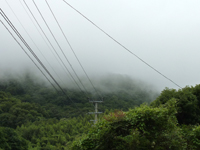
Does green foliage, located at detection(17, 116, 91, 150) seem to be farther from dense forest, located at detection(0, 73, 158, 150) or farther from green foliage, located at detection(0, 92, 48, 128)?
green foliage, located at detection(0, 92, 48, 128)

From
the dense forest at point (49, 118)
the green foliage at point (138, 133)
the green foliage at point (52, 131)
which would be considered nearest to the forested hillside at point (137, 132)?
the green foliage at point (138, 133)

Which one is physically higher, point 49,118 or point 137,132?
point 49,118

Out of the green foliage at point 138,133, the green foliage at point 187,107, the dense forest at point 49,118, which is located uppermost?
the dense forest at point 49,118

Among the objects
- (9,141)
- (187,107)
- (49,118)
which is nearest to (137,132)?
(187,107)

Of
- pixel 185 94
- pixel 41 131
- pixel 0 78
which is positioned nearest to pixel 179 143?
pixel 185 94

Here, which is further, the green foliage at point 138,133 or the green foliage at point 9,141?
the green foliage at point 9,141

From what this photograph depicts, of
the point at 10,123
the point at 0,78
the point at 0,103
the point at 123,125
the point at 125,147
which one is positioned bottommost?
the point at 125,147

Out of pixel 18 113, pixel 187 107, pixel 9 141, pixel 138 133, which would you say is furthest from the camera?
pixel 18 113

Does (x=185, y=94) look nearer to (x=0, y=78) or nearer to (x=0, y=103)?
(x=0, y=103)

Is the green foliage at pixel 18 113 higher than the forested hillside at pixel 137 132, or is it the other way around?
the green foliage at pixel 18 113

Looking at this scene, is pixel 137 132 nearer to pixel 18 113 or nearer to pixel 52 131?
pixel 52 131

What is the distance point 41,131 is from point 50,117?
43.0 feet

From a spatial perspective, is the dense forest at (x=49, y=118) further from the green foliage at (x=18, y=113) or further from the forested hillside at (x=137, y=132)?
the forested hillside at (x=137, y=132)

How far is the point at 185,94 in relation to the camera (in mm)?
15836
